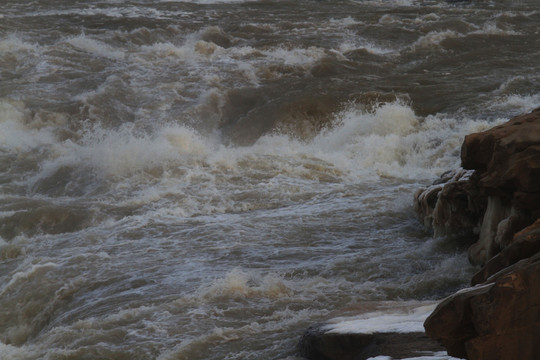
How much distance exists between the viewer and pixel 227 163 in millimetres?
10008

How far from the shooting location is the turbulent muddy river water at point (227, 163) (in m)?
6.09

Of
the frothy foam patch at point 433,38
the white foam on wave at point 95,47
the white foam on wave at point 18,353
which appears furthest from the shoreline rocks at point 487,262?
the white foam on wave at point 95,47

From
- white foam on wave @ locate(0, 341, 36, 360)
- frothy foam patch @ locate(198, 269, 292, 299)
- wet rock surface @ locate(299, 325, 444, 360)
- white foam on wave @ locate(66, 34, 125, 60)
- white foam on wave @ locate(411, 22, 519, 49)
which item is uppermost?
white foam on wave @ locate(411, 22, 519, 49)

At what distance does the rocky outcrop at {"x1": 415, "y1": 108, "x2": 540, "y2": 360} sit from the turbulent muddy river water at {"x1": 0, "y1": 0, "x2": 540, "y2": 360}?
31 cm

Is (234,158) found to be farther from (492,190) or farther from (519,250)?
(519,250)

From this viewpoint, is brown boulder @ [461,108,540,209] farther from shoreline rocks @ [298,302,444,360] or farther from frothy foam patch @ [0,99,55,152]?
frothy foam patch @ [0,99,55,152]

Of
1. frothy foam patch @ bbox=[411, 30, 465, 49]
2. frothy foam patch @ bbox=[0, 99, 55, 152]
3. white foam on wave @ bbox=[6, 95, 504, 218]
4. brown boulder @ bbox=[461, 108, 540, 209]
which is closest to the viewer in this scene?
brown boulder @ bbox=[461, 108, 540, 209]

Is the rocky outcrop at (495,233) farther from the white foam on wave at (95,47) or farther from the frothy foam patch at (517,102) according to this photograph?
the white foam on wave at (95,47)

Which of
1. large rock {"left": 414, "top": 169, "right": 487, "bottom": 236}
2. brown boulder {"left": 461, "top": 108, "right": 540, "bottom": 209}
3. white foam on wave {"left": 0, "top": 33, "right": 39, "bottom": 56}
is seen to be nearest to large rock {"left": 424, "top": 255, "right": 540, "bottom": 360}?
brown boulder {"left": 461, "top": 108, "right": 540, "bottom": 209}

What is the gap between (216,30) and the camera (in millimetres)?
16828

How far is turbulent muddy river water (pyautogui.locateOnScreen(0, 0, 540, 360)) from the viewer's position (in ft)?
20.0

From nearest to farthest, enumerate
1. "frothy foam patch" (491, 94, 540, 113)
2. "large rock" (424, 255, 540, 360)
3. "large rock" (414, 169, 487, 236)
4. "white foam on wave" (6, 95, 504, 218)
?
"large rock" (424, 255, 540, 360) → "large rock" (414, 169, 487, 236) → "white foam on wave" (6, 95, 504, 218) → "frothy foam patch" (491, 94, 540, 113)

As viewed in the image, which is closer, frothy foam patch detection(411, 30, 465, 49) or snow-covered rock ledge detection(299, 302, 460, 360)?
snow-covered rock ledge detection(299, 302, 460, 360)

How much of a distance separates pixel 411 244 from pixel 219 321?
Result: 224cm
